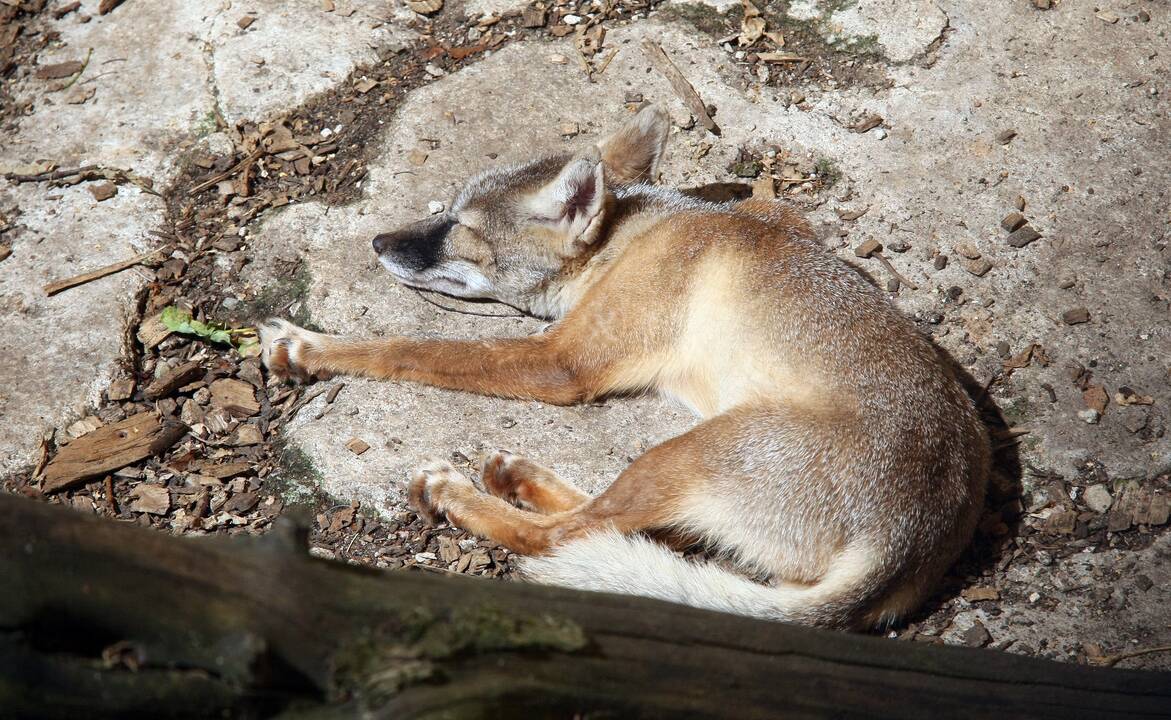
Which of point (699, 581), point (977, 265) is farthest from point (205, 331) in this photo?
point (977, 265)

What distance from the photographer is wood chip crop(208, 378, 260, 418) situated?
4.30 m

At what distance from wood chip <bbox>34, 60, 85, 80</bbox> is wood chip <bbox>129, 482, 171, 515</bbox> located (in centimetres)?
329

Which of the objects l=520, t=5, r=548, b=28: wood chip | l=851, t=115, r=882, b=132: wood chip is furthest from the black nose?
l=851, t=115, r=882, b=132: wood chip

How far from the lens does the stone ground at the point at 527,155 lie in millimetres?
3912

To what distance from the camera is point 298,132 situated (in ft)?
17.7

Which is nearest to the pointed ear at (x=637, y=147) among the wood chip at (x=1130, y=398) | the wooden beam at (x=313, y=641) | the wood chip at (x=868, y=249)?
the wood chip at (x=868, y=249)

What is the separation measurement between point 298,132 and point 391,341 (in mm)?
1869

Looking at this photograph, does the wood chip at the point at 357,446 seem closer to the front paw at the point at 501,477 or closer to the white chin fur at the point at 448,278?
the front paw at the point at 501,477

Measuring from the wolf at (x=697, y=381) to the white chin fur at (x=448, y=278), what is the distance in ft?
0.04

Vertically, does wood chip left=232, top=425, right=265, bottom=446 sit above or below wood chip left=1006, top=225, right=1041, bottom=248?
below

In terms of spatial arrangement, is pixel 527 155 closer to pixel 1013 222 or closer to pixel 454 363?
pixel 454 363

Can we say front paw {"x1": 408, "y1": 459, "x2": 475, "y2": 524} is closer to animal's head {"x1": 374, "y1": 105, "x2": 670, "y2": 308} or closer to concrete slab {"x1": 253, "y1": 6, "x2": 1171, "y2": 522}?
concrete slab {"x1": 253, "y1": 6, "x2": 1171, "y2": 522}

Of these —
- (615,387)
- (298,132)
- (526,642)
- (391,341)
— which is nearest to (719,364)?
(615,387)

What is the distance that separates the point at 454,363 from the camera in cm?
424
